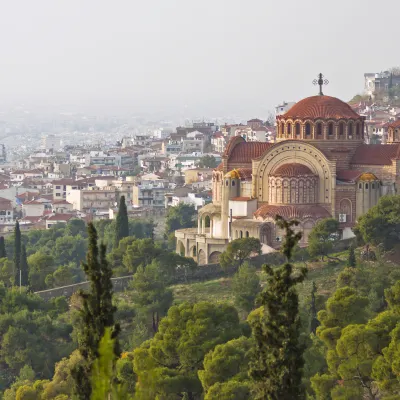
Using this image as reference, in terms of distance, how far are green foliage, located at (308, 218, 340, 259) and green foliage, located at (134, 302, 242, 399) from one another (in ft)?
32.5

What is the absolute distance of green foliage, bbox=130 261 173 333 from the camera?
→ 41.7 metres

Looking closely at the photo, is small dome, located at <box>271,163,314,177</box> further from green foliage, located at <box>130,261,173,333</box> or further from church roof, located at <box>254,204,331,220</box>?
green foliage, located at <box>130,261,173,333</box>

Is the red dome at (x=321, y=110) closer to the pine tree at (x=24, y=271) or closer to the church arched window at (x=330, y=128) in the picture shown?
the church arched window at (x=330, y=128)

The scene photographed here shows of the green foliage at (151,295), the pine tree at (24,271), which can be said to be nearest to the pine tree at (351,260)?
the green foliage at (151,295)

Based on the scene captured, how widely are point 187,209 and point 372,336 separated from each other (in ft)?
124

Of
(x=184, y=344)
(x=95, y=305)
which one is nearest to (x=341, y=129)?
(x=184, y=344)

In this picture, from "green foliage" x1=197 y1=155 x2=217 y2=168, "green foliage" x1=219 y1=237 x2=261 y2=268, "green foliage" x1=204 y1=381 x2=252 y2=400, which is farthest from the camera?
"green foliage" x1=197 y1=155 x2=217 y2=168

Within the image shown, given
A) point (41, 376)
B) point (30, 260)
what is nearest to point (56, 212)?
point (30, 260)

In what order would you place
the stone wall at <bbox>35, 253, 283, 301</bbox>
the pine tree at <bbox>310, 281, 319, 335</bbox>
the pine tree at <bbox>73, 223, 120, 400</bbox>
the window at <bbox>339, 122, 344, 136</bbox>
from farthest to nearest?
1. the window at <bbox>339, 122, 344, 136</bbox>
2. the stone wall at <bbox>35, 253, 283, 301</bbox>
3. the pine tree at <bbox>310, 281, 319, 335</bbox>
4. the pine tree at <bbox>73, 223, 120, 400</bbox>

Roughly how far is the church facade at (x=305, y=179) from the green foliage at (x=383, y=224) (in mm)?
3097

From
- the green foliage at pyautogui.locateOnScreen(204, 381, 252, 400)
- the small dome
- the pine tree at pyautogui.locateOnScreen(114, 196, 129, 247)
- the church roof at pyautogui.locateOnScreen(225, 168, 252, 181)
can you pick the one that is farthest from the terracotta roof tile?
the green foliage at pyautogui.locateOnScreen(204, 381, 252, 400)

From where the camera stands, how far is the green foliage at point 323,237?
46.0 metres

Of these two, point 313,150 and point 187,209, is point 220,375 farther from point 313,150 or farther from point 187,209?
point 187,209

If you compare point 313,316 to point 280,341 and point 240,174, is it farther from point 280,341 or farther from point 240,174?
point 280,341
